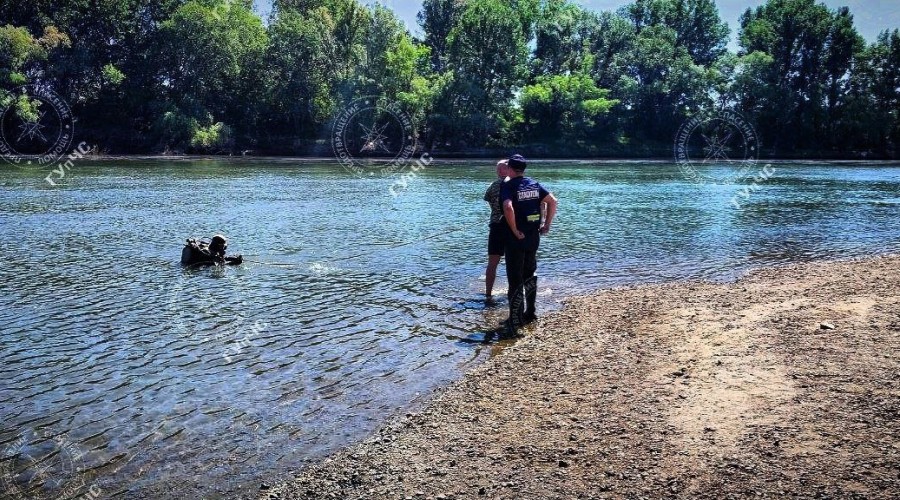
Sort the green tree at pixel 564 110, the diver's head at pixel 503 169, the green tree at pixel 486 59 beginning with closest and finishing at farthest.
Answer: the diver's head at pixel 503 169
the green tree at pixel 486 59
the green tree at pixel 564 110

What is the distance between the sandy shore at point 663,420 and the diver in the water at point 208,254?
29.7 ft

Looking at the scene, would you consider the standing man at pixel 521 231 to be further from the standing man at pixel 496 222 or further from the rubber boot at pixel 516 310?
the standing man at pixel 496 222

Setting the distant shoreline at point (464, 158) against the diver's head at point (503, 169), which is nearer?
the diver's head at point (503, 169)

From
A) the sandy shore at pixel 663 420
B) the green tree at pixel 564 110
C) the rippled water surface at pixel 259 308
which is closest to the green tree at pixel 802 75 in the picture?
the green tree at pixel 564 110

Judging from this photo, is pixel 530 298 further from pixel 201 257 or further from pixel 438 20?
pixel 438 20

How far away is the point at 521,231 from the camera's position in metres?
11.0

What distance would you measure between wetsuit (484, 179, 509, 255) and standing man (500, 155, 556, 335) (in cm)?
51

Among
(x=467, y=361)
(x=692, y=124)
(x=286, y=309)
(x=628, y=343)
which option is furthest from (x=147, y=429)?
(x=692, y=124)

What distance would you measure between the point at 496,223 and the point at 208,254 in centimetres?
805

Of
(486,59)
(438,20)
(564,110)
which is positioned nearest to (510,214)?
(564,110)

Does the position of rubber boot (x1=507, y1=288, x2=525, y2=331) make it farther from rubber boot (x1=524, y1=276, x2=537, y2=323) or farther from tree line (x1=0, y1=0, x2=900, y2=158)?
tree line (x1=0, y1=0, x2=900, y2=158)

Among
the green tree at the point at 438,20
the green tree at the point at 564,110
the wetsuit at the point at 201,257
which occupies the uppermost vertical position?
the green tree at the point at 438,20

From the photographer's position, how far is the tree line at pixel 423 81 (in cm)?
8612

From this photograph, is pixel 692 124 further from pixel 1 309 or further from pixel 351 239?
pixel 1 309
